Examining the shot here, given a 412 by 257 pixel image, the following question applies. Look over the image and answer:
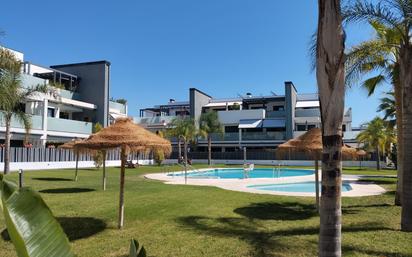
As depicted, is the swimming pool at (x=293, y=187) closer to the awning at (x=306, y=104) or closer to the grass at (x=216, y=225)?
the grass at (x=216, y=225)

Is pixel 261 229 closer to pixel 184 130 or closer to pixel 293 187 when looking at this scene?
pixel 293 187

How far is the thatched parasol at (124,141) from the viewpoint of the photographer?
9.97m

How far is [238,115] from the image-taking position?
5534cm

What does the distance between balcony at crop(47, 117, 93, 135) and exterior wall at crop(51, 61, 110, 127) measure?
8.08ft

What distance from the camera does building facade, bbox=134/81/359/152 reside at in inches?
1977

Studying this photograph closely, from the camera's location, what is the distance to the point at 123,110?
51.0 metres

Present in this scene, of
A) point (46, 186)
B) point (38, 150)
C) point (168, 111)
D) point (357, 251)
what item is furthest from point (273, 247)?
point (168, 111)

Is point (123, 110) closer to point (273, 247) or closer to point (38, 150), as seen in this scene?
point (38, 150)

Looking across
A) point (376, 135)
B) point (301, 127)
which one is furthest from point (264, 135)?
point (376, 135)

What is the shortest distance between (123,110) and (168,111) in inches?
699

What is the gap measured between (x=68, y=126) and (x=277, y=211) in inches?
1136

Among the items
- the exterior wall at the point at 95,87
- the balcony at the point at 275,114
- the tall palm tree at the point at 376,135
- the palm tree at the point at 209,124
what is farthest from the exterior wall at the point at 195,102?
the tall palm tree at the point at 376,135

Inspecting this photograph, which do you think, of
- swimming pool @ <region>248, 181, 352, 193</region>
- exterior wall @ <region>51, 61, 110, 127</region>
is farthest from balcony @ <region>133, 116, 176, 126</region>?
swimming pool @ <region>248, 181, 352, 193</region>

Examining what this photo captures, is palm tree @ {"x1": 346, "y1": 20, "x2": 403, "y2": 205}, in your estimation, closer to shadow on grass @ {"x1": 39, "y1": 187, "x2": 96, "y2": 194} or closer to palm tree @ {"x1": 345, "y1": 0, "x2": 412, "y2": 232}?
palm tree @ {"x1": 345, "y1": 0, "x2": 412, "y2": 232}
